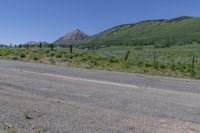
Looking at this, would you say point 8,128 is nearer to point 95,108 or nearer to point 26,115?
point 26,115

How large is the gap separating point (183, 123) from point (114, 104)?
1.69 metres

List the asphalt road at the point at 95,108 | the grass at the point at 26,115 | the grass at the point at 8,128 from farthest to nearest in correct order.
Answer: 1. the grass at the point at 26,115
2. the asphalt road at the point at 95,108
3. the grass at the point at 8,128

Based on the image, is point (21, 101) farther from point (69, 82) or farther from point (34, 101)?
point (69, 82)

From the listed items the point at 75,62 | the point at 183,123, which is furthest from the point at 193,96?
the point at 75,62

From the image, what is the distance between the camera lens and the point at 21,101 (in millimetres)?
7188

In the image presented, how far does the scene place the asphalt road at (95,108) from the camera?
5.53 m

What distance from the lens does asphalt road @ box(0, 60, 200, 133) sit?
5.53 meters

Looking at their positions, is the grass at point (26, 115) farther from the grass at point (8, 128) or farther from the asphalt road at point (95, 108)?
the grass at point (8, 128)

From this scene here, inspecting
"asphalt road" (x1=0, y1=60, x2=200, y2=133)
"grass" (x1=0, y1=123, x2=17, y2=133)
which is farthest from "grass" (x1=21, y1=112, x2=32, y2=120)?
"grass" (x1=0, y1=123, x2=17, y2=133)

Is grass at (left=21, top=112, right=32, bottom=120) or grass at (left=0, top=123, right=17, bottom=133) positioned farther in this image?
grass at (left=21, top=112, right=32, bottom=120)

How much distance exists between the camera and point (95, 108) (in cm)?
673

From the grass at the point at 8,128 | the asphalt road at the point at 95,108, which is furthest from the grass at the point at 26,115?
the grass at the point at 8,128

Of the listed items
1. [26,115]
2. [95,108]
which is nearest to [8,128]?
[26,115]

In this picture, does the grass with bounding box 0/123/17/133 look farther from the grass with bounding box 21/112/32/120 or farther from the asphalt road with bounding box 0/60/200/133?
the grass with bounding box 21/112/32/120
